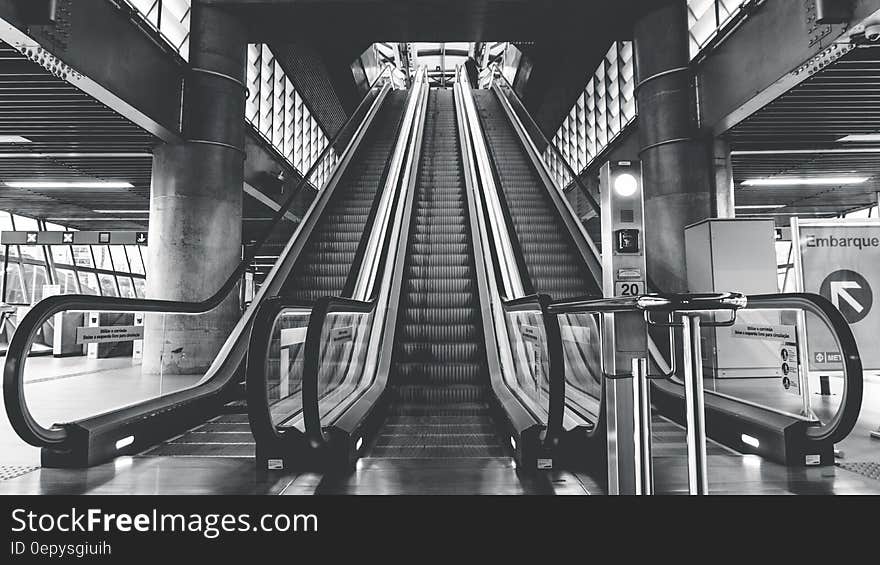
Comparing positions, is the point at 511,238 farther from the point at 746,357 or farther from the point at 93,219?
the point at 93,219

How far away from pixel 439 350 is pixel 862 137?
298 inches

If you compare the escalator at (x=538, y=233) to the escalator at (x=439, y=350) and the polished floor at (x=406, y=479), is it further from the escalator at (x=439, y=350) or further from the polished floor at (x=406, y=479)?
the polished floor at (x=406, y=479)

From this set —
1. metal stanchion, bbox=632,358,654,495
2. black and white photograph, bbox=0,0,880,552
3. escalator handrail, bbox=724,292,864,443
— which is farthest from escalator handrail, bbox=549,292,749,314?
escalator handrail, bbox=724,292,864,443

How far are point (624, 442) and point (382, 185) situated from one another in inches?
260

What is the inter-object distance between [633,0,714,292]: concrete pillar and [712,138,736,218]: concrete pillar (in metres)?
0.12

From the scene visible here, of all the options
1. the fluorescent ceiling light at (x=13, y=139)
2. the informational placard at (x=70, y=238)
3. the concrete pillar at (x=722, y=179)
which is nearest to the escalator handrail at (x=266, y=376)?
the concrete pillar at (x=722, y=179)

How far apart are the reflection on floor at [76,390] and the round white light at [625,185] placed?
4.20 metres

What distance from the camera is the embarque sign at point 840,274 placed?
4.52m

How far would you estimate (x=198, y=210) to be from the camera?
771cm

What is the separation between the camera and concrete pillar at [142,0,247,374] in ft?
25.0

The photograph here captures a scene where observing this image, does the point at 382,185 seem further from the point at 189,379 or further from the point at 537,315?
the point at 537,315
